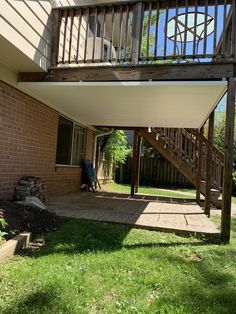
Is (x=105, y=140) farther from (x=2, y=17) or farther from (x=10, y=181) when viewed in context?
(x=2, y=17)

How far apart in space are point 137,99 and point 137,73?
1.04 m

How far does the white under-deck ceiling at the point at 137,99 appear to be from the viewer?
16.6ft

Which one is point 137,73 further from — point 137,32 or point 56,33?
point 56,33

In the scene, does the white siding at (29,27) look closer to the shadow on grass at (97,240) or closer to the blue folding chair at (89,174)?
the shadow on grass at (97,240)

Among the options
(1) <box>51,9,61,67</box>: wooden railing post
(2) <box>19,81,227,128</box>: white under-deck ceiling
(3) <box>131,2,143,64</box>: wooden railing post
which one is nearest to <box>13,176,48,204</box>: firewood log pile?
(2) <box>19,81,227,128</box>: white under-deck ceiling

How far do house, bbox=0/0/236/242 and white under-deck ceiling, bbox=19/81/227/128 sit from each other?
2 centimetres

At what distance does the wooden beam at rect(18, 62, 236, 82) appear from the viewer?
15.4 feet

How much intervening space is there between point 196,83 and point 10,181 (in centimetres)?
351

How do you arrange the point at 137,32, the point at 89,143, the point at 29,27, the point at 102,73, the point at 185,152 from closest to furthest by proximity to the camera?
the point at 29,27
the point at 137,32
the point at 102,73
the point at 185,152
the point at 89,143

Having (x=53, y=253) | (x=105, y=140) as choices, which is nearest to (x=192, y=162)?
(x=105, y=140)

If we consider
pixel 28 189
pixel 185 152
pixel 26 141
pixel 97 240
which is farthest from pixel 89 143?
pixel 97 240

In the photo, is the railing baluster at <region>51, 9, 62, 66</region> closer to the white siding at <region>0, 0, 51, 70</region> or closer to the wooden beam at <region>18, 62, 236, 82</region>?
the white siding at <region>0, 0, 51, 70</region>

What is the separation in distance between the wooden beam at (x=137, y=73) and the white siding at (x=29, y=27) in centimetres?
28

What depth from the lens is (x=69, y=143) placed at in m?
8.80
